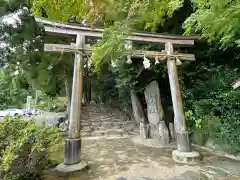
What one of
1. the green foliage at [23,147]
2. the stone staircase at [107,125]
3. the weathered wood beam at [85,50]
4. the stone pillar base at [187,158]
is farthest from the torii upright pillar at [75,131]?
the stone staircase at [107,125]

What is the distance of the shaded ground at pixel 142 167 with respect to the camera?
12.4ft

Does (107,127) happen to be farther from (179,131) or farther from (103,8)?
(103,8)

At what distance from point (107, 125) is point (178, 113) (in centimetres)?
465

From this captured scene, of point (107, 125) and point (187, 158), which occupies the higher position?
point (107, 125)

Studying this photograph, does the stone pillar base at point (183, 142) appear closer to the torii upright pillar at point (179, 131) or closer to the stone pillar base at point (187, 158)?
the torii upright pillar at point (179, 131)

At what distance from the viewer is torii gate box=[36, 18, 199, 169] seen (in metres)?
4.22

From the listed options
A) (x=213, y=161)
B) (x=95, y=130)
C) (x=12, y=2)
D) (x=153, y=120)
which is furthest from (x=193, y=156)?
(x=12, y=2)

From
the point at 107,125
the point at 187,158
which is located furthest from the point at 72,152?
the point at 107,125

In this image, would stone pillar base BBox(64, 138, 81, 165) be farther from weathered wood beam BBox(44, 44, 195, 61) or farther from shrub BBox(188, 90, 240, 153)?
shrub BBox(188, 90, 240, 153)

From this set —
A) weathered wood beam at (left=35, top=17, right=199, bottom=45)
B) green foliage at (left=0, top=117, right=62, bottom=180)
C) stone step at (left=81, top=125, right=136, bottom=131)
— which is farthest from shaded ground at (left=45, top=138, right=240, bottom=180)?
weathered wood beam at (left=35, top=17, right=199, bottom=45)

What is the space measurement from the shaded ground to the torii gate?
1.27ft

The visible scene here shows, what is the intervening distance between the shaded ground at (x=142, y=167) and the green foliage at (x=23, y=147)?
635 millimetres

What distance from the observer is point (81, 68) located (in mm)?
4586

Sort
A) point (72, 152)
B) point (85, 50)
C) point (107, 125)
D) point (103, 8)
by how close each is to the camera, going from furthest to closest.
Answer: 1. point (107, 125)
2. point (85, 50)
3. point (72, 152)
4. point (103, 8)
